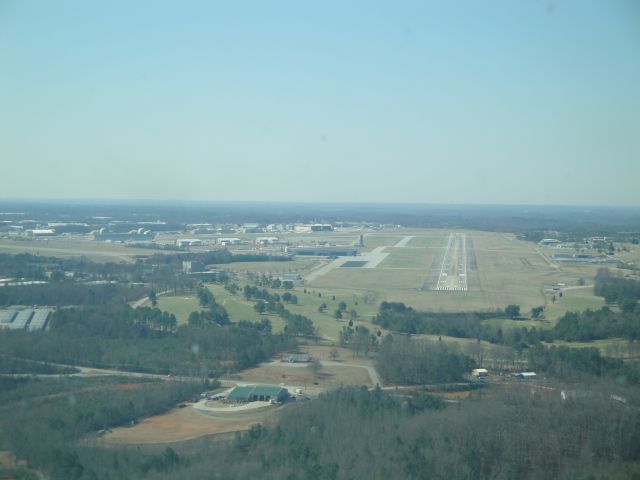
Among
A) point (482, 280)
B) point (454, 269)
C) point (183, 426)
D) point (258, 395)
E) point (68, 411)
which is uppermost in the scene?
point (454, 269)

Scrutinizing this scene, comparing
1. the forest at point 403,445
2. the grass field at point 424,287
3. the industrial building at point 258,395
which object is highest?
the grass field at point 424,287

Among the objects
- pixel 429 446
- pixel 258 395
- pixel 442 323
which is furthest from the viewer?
pixel 442 323

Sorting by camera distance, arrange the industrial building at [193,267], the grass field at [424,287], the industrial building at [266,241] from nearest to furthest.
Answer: the grass field at [424,287], the industrial building at [193,267], the industrial building at [266,241]

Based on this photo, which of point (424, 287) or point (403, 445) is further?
point (424, 287)

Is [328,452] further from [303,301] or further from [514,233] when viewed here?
[514,233]

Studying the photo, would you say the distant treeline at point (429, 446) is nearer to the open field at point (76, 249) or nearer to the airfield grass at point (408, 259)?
the airfield grass at point (408, 259)

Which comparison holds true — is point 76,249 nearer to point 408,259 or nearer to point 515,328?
point 408,259

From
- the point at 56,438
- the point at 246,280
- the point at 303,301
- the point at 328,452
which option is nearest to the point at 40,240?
the point at 246,280

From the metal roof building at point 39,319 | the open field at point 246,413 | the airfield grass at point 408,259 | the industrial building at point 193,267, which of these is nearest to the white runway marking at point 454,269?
the airfield grass at point 408,259

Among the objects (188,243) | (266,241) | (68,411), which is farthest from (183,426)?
(266,241)

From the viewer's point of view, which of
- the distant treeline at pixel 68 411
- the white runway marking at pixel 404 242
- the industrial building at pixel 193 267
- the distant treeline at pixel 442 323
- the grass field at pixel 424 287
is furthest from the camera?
the white runway marking at pixel 404 242
